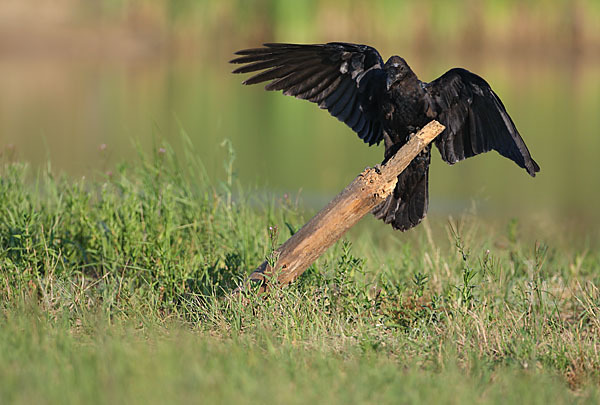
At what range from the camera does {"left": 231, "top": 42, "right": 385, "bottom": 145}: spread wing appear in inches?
182

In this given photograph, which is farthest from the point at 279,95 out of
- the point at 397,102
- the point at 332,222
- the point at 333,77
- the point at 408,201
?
the point at 332,222

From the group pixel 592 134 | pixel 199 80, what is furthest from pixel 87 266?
pixel 199 80

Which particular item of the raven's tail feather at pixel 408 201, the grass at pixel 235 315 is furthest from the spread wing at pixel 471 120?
the grass at pixel 235 315

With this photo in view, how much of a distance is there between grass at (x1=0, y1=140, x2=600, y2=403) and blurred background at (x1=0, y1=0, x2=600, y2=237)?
164 inches

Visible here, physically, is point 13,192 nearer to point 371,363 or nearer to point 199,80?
point 371,363

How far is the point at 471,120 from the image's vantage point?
4.59 m

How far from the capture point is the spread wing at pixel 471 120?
4.41 metres

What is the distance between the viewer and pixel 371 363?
346 centimetres

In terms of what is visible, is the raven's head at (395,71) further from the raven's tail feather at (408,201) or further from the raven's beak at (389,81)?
the raven's tail feather at (408,201)

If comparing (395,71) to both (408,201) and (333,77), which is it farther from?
(408,201)

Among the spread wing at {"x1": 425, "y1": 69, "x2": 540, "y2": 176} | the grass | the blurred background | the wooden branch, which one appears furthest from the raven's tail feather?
the blurred background

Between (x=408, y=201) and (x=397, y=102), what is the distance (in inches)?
22.3

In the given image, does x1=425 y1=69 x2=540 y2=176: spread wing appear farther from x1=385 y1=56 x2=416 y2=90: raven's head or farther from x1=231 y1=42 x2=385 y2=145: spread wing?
x1=231 y1=42 x2=385 y2=145: spread wing

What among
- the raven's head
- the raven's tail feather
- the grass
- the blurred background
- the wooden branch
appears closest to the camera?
the grass
